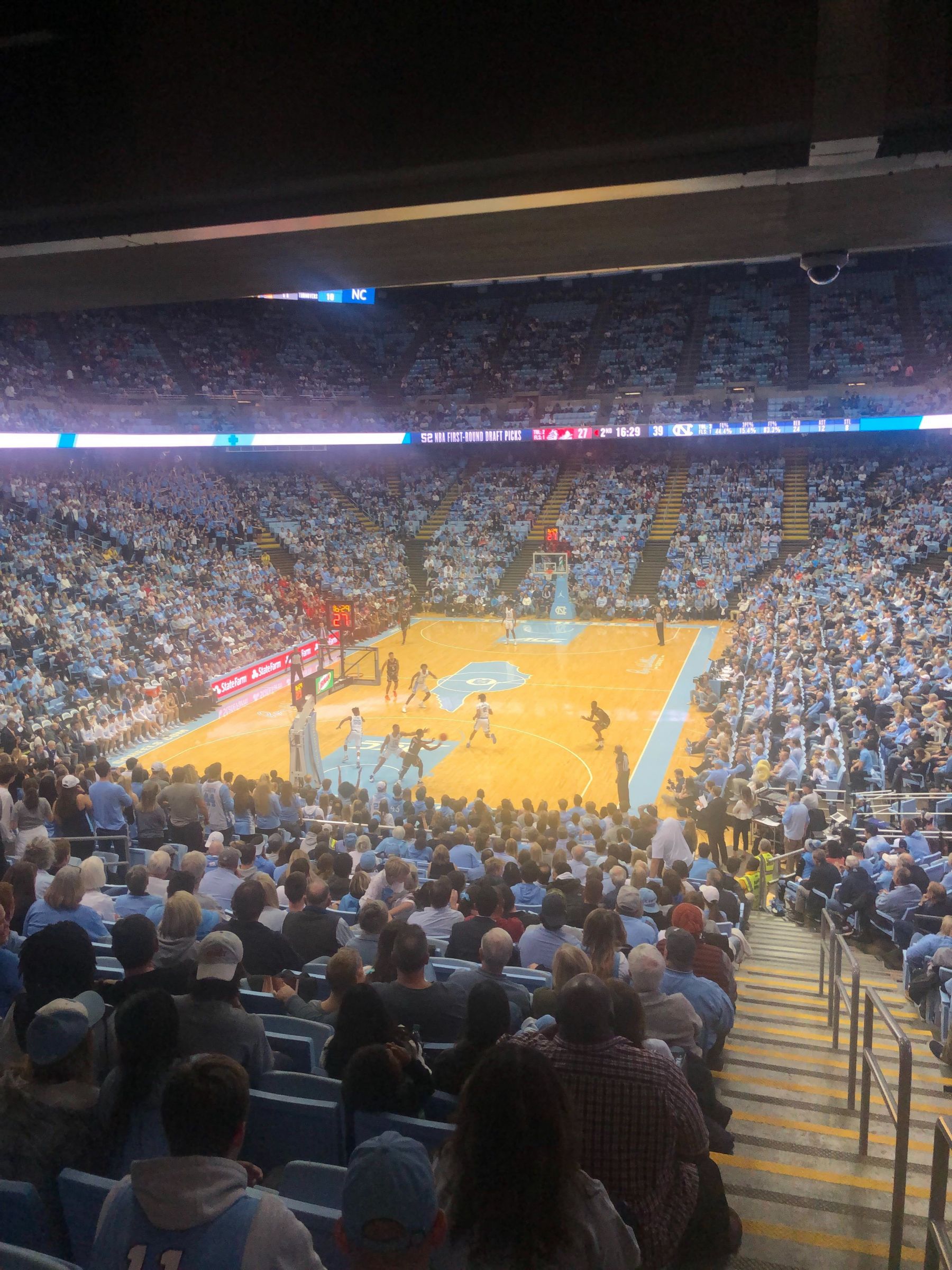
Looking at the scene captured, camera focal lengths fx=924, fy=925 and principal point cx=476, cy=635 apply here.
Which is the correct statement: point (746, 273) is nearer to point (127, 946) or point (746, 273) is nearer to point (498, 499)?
point (498, 499)

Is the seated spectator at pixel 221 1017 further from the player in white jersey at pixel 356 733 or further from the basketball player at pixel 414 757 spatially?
the player in white jersey at pixel 356 733

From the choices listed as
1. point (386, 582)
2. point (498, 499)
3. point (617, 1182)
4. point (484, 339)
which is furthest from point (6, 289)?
point (484, 339)

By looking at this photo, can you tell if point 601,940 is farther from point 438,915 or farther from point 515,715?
point 515,715

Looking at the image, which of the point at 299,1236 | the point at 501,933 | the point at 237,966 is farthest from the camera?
the point at 501,933

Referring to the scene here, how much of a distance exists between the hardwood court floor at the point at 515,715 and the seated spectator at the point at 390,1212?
46.1ft

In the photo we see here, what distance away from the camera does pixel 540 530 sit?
3619cm

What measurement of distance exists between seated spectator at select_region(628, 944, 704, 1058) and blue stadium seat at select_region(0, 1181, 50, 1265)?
2182 millimetres

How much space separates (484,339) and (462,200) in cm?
4053

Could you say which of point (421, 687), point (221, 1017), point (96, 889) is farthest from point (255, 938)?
point (421, 687)

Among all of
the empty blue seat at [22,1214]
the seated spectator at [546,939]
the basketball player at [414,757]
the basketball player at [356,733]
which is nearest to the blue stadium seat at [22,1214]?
the empty blue seat at [22,1214]

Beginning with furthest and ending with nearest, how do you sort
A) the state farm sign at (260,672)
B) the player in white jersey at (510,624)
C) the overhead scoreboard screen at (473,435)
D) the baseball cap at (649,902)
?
the overhead scoreboard screen at (473,435) < the player in white jersey at (510,624) < the state farm sign at (260,672) < the baseball cap at (649,902)

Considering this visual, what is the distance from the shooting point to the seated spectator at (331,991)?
392cm

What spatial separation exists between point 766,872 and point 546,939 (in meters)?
6.78

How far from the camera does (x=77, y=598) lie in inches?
915
